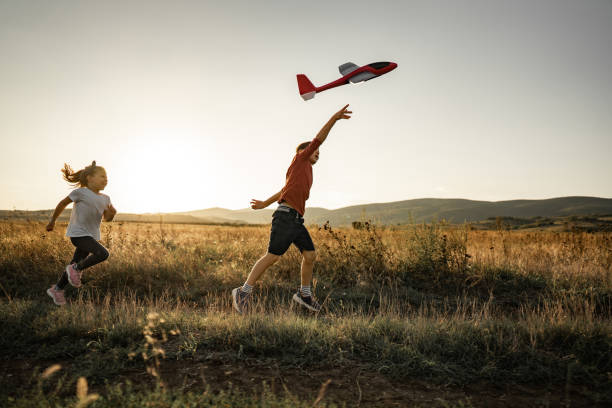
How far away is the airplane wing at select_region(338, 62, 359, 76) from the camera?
4.64 m

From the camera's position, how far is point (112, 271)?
6.33m

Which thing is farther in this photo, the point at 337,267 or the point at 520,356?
the point at 337,267

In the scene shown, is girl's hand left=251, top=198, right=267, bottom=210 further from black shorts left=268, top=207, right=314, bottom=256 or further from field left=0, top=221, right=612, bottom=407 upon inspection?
field left=0, top=221, right=612, bottom=407

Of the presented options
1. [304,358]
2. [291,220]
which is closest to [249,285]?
[291,220]

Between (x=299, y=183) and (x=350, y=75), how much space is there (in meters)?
1.74

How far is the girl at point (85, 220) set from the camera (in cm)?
478

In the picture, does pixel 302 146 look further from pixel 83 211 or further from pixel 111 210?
pixel 83 211

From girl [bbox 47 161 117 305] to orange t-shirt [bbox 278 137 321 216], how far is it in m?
2.91

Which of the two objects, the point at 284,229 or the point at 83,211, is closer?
the point at 284,229

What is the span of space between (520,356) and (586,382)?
1.50 ft

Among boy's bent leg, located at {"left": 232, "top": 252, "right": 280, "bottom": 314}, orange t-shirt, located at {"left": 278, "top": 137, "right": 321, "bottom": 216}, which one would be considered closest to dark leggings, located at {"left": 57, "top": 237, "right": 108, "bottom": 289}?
boy's bent leg, located at {"left": 232, "top": 252, "right": 280, "bottom": 314}

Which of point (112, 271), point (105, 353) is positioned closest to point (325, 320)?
point (105, 353)

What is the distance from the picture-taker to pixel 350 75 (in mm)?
4582

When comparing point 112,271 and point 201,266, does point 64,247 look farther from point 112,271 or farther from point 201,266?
point 201,266
